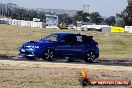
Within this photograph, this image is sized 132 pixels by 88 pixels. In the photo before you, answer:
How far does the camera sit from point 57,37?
82.3 ft

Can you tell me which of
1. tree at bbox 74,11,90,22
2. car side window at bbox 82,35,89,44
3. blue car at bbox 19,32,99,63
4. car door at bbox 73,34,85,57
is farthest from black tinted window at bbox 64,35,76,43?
tree at bbox 74,11,90,22

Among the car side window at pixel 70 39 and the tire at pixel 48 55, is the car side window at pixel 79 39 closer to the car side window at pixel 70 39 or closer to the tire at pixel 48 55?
the car side window at pixel 70 39

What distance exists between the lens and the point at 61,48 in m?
24.7

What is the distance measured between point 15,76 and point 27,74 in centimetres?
67

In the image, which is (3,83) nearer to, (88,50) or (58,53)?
(58,53)

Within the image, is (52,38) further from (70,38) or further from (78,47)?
(78,47)

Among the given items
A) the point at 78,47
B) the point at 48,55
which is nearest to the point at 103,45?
the point at 78,47

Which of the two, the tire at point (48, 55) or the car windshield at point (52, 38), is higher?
the car windshield at point (52, 38)

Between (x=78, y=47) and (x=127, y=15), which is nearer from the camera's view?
(x=78, y=47)

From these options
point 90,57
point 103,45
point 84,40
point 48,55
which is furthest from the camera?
point 103,45

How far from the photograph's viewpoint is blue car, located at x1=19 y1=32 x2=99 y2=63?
78.6 ft

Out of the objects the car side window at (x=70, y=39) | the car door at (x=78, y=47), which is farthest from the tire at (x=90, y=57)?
the car side window at (x=70, y=39)

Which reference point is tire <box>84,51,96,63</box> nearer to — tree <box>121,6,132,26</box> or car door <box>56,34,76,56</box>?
car door <box>56,34,76,56</box>

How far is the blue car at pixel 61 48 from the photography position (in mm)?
23967
